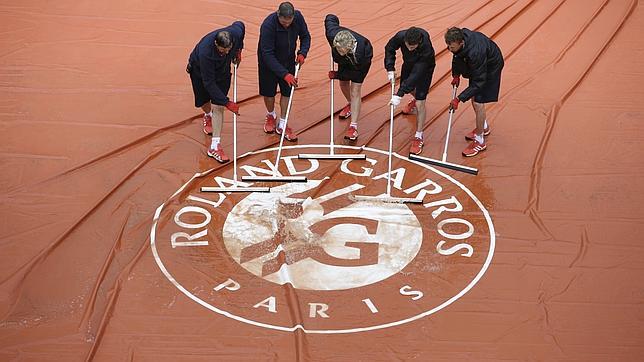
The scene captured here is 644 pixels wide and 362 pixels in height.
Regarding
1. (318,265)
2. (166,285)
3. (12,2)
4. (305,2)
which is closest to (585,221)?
(318,265)

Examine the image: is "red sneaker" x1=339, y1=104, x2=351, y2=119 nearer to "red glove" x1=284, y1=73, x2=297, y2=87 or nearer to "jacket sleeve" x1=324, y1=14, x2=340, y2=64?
"jacket sleeve" x1=324, y1=14, x2=340, y2=64

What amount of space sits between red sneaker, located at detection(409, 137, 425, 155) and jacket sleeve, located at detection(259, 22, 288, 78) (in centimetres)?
132

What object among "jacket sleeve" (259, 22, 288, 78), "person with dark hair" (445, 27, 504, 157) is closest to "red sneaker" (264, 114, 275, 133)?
"jacket sleeve" (259, 22, 288, 78)

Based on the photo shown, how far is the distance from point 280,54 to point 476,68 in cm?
171

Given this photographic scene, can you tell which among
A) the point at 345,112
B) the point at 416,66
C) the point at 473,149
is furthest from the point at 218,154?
the point at 473,149

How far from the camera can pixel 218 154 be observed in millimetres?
7023

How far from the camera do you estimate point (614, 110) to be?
7.75 m

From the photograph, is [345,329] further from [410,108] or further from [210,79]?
[410,108]

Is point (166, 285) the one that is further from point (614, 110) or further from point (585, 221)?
point (614, 110)

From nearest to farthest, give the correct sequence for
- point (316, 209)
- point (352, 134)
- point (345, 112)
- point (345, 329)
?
point (345, 329), point (316, 209), point (352, 134), point (345, 112)

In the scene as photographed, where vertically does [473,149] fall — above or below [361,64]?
below

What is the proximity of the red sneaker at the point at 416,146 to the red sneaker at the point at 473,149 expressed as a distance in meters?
0.39

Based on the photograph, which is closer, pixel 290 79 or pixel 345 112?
pixel 290 79

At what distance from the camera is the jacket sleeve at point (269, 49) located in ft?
22.5
